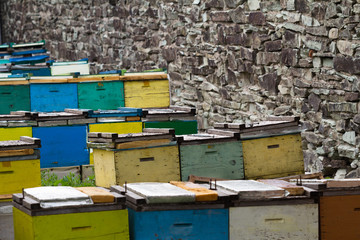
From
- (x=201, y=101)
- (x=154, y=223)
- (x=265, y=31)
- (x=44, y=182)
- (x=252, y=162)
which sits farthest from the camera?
(x=201, y=101)

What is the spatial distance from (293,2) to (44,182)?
3.41 metres

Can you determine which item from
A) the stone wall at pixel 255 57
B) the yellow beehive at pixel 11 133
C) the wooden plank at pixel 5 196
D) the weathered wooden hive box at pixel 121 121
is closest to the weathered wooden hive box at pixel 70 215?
the wooden plank at pixel 5 196

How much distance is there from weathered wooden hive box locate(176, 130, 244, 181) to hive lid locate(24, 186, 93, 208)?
1533 millimetres

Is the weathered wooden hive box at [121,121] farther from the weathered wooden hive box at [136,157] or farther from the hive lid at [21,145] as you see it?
the hive lid at [21,145]

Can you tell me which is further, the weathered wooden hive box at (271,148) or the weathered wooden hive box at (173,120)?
the weathered wooden hive box at (173,120)

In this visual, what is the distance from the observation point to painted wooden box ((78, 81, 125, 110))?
884 centimetres

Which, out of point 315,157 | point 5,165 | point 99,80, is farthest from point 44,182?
point 315,157

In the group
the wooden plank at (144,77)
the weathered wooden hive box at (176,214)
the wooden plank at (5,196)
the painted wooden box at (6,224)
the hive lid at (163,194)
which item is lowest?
the painted wooden box at (6,224)

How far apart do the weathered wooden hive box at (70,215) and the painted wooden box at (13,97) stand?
445 centimetres

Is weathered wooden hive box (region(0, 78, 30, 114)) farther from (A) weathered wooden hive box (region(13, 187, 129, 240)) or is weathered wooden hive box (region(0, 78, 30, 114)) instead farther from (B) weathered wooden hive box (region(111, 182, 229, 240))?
(B) weathered wooden hive box (region(111, 182, 229, 240))

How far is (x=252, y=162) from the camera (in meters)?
5.89

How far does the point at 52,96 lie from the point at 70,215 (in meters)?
4.73

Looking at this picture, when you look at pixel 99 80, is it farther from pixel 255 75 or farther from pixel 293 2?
pixel 293 2

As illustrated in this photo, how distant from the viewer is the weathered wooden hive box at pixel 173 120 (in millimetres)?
7516
